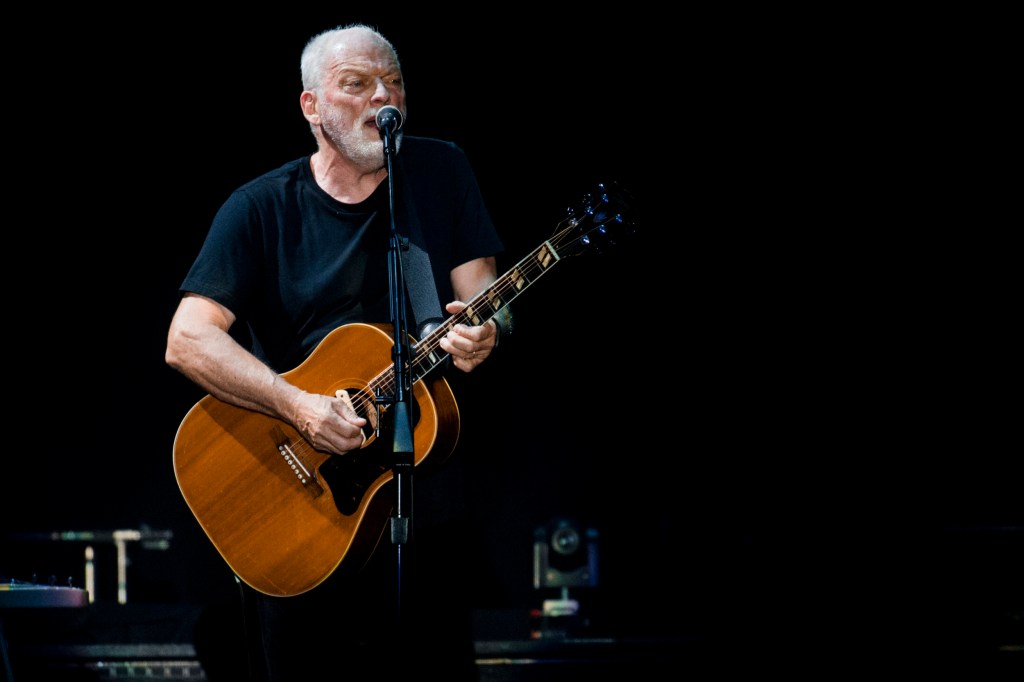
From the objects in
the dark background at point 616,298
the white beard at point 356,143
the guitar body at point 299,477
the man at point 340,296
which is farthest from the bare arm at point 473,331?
the dark background at point 616,298

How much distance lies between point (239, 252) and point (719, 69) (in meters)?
3.43

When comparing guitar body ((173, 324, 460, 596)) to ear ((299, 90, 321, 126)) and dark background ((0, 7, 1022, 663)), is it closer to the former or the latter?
ear ((299, 90, 321, 126))

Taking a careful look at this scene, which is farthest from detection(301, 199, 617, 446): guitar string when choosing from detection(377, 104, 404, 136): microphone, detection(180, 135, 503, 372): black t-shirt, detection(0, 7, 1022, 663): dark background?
detection(0, 7, 1022, 663): dark background

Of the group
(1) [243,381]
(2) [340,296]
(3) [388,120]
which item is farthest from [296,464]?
(3) [388,120]

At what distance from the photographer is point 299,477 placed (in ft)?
9.58

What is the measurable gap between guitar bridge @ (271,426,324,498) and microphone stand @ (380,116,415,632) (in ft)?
1.96

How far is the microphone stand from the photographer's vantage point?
7.46ft

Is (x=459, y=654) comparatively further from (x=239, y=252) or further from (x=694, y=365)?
(x=694, y=365)

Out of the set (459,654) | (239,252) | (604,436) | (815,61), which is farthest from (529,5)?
(459,654)

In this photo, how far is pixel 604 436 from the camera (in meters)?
6.07

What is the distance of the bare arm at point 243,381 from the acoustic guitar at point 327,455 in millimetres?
93

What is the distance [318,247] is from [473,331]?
1.89 feet

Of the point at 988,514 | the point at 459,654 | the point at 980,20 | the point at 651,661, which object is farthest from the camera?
the point at 988,514

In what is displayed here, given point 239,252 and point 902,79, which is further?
point 902,79
